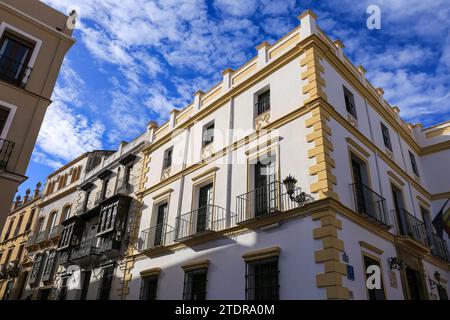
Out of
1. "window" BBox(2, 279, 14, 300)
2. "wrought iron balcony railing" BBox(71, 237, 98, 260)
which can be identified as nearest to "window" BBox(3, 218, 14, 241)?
"window" BBox(2, 279, 14, 300)

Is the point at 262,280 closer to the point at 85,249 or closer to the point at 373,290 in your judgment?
the point at 373,290

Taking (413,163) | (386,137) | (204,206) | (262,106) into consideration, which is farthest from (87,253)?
(413,163)

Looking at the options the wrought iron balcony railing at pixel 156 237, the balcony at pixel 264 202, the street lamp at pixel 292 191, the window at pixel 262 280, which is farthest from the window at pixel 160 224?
the street lamp at pixel 292 191

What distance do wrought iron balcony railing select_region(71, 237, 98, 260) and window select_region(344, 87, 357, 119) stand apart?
43.4ft

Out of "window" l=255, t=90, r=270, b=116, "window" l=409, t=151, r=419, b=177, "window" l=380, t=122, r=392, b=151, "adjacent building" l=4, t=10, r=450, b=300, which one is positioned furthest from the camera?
"window" l=409, t=151, r=419, b=177

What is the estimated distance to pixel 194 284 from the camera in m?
12.6

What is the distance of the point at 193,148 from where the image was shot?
16016 millimetres

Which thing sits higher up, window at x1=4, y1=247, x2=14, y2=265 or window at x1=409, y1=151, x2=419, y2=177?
window at x1=409, y1=151, x2=419, y2=177

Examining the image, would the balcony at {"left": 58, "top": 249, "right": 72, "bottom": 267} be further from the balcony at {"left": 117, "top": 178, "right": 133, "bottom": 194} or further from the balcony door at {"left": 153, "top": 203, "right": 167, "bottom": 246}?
the balcony door at {"left": 153, "top": 203, "right": 167, "bottom": 246}

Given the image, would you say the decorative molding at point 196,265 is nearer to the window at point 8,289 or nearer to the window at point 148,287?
the window at point 148,287

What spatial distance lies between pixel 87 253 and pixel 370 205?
13.4 meters

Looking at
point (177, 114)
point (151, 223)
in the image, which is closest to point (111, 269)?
point (151, 223)

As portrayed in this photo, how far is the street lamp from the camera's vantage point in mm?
10211
